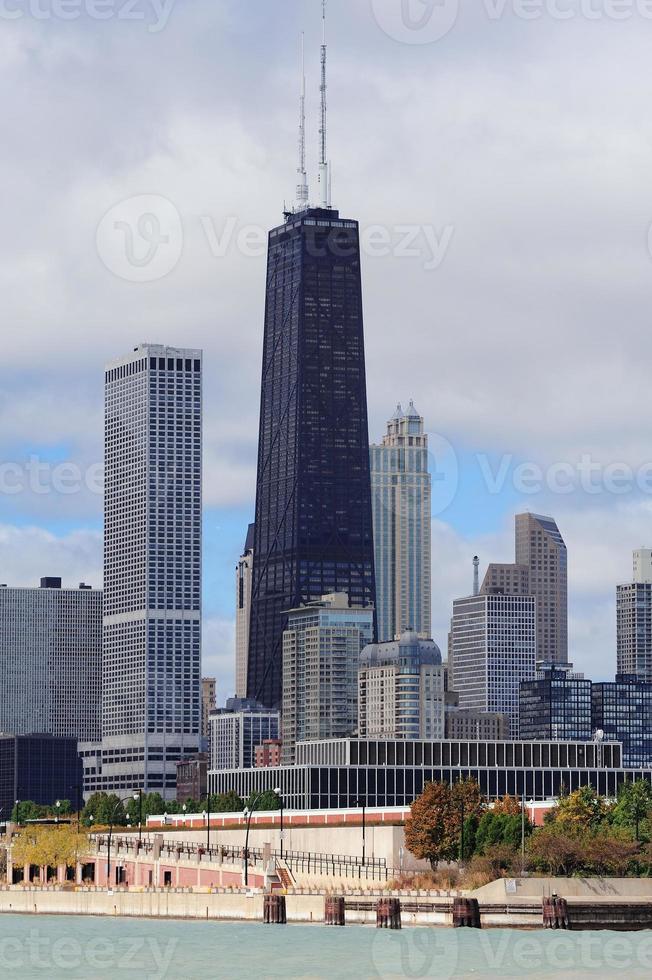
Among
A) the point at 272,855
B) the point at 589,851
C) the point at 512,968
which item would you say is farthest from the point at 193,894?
the point at 512,968

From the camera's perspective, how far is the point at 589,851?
163m

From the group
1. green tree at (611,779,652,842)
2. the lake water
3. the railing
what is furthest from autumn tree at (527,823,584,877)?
the lake water

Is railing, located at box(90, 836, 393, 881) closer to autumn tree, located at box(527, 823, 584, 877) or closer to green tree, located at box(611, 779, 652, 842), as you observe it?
autumn tree, located at box(527, 823, 584, 877)

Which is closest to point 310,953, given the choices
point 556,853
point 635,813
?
point 556,853

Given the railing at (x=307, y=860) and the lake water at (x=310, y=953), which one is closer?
the lake water at (x=310, y=953)

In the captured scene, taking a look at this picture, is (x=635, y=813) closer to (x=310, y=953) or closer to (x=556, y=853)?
(x=556, y=853)

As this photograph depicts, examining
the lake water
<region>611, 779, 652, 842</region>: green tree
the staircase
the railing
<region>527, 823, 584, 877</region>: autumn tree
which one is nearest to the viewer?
the lake water

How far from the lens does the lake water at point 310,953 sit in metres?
117

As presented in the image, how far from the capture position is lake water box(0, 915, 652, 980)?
11706 centimetres

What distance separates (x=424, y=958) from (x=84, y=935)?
3020cm

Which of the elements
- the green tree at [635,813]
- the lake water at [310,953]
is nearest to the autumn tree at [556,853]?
the green tree at [635,813]

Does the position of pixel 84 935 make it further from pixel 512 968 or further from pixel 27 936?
pixel 512 968

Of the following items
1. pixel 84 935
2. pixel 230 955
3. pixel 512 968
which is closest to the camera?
pixel 512 968

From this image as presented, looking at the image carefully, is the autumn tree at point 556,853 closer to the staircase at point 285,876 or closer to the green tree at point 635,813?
the green tree at point 635,813
